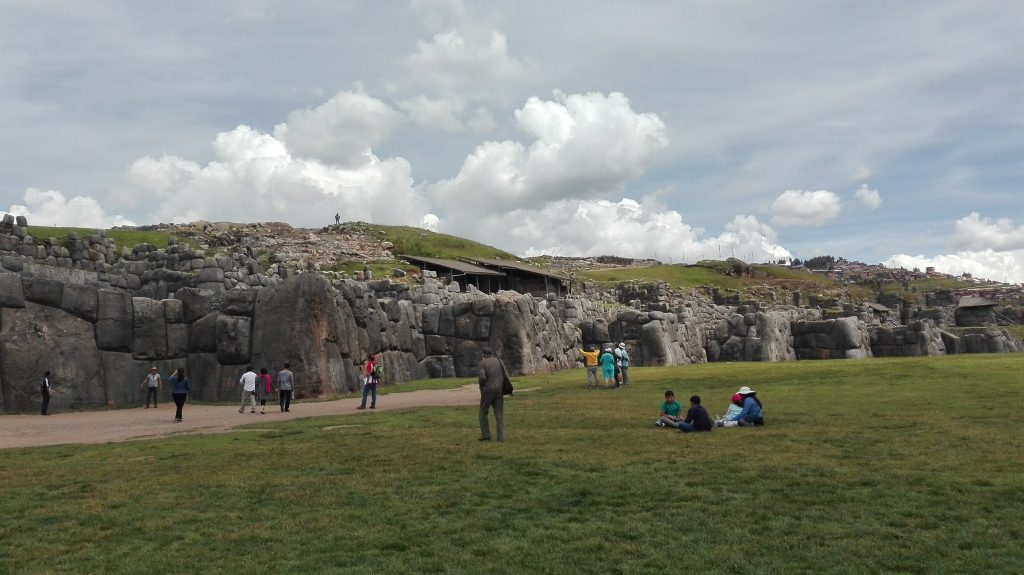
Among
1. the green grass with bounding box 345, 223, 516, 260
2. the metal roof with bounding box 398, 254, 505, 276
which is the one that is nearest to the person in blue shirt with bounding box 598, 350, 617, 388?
the metal roof with bounding box 398, 254, 505, 276

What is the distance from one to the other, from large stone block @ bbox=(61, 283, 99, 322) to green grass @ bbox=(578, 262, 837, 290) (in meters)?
101

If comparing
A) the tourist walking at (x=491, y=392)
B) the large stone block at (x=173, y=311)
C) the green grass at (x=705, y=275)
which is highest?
the green grass at (x=705, y=275)

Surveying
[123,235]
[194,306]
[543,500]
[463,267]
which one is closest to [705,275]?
[463,267]

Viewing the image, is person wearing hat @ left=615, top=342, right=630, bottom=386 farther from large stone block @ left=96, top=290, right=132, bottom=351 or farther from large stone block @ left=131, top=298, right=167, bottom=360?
large stone block @ left=96, top=290, right=132, bottom=351

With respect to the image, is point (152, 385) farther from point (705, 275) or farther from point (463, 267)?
point (705, 275)

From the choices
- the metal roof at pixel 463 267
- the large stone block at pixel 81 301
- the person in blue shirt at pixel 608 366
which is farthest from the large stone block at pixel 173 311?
the metal roof at pixel 463 267

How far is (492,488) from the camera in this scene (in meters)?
12.1

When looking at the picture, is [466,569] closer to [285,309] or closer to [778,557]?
[778,557]

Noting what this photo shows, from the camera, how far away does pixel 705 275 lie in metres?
145

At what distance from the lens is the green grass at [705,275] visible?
13488 centimetres

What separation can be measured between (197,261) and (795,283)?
11714 centimetres

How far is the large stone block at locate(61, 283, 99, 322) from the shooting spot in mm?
30078

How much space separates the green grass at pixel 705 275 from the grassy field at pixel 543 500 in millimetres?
111817

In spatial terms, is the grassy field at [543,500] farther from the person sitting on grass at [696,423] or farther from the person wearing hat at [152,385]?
the person wearing hat at [152,385]
